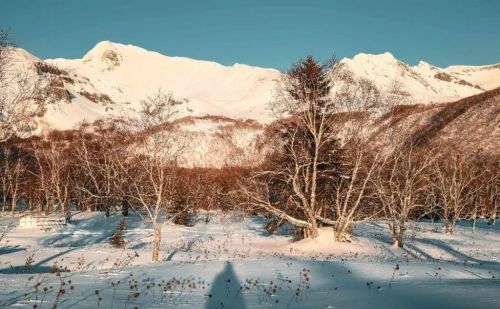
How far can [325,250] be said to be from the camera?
2567 centimetres

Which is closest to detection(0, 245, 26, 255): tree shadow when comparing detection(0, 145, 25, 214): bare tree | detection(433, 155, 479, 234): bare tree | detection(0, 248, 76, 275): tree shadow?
detection(0, 248, 76, 275): tree shadow

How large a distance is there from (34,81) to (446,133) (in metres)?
120

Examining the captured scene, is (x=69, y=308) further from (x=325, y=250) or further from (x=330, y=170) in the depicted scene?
(x=330, y=170)

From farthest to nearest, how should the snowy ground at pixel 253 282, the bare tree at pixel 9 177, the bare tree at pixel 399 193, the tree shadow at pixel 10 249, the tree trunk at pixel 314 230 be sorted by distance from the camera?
1. the bare tree at pixel 9 177
2. the tree trunk at pixel 314 230
3. the bare tree at pixel 399 193
4. the tree shadow at pixel 10 249
5. the snowy ground at pixel 253 282

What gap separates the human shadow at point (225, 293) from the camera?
367 inches

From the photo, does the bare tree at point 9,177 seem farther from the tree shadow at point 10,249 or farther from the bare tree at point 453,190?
the bare tree at point 453,190

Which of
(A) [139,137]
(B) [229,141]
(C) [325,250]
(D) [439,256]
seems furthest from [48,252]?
(B) [229,141]

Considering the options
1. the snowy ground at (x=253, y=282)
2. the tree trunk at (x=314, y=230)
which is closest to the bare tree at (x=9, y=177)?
the snowy ground at (x=253, y=282)

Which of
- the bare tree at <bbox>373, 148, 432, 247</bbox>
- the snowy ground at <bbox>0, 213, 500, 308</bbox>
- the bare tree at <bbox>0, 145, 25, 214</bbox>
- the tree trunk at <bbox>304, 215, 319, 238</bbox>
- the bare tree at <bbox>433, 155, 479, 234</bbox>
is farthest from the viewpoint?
the bare tree at <bbox>0, 145, 25, 214</bbox>

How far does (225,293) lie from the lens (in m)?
10.8

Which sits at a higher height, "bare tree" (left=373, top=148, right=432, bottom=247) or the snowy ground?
"bare tree" (left=373, top=148, right=432, bottom=247)

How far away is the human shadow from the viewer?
9.31 m

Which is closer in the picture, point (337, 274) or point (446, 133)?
point (337, 274)

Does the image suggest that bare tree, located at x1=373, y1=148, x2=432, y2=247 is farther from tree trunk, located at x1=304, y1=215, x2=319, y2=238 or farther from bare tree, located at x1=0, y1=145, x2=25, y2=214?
bare tree, located at x1=0, y1=145, x2=25, y2=214
